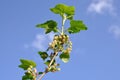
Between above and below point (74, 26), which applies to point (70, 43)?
below

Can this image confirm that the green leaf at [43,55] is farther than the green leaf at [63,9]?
No

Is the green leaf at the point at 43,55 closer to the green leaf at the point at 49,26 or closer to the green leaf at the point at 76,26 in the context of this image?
the green leaf at the point at 49,26

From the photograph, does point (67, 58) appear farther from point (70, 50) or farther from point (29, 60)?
point (29, 60)

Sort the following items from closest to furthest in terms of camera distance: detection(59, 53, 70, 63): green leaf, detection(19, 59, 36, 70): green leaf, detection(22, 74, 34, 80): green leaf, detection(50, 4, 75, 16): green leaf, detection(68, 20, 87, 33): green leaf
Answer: detection(22, 74, 34, 80): green leaf → detection(19, 59, 36, 70): green leaf → detection(59, 53, 70, 63): green leaf → detection(50, 4, 75, 16): green leaf → detection(68, 20, 87, 33): green leaf

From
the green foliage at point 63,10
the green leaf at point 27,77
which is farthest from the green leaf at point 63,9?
the green leaf at point 27,77

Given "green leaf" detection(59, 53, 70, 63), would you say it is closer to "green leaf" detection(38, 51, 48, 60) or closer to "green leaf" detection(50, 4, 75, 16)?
"green leaf" detection(38, 51, 48, 60)

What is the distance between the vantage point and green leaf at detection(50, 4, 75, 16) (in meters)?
4.79

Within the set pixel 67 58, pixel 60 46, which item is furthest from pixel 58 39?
pixel 67 58

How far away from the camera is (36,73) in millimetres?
4211

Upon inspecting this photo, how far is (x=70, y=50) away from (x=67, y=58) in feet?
0.58

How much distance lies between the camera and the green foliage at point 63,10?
15.7 ft

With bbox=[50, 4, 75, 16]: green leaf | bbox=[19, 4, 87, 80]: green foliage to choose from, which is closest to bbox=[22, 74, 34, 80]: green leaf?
bbox=[19, 4, 87, 80]: green foliage

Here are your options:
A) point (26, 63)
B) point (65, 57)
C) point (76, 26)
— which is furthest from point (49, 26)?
point (26, 63)

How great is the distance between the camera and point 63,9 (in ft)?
15.9
